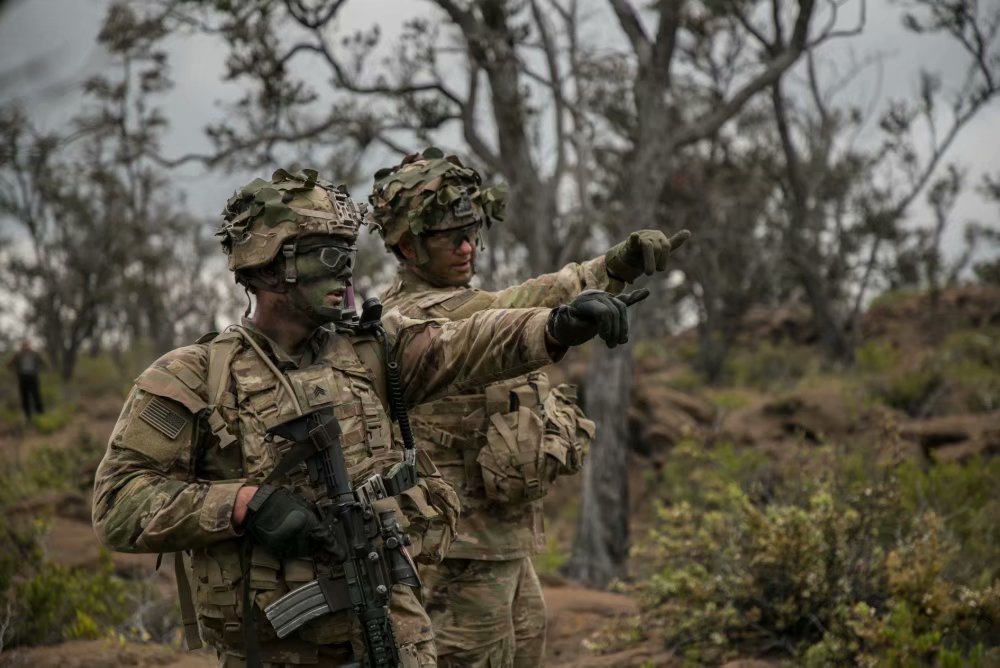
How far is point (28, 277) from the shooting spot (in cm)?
2620

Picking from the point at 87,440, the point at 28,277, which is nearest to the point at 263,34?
the point at 87,440

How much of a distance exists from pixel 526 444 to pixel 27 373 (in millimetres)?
16682

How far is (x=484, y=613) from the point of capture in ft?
14.4

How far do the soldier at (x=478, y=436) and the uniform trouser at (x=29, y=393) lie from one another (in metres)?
16.1

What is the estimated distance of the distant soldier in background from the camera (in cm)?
1911

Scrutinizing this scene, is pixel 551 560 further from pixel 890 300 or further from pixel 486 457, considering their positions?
pixel 890 300

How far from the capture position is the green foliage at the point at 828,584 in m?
5.58

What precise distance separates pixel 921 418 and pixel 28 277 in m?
20.1

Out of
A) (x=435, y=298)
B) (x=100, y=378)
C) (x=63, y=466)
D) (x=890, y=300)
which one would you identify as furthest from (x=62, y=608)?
(x=100, y=378)

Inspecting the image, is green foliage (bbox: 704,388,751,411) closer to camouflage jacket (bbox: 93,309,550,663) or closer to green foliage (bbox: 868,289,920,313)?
green foliage (bbox: 868,289,920,313)

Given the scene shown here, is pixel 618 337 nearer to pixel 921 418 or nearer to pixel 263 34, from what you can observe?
pixel 263 34

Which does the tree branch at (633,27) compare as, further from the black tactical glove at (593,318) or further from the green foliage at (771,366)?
the black tactical glove at (593,318)

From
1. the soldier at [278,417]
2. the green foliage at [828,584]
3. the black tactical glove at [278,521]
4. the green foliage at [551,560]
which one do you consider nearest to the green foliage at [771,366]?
the green foliage at [551,560]

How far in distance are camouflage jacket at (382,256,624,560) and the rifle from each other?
Answer: 1131 millimetres
